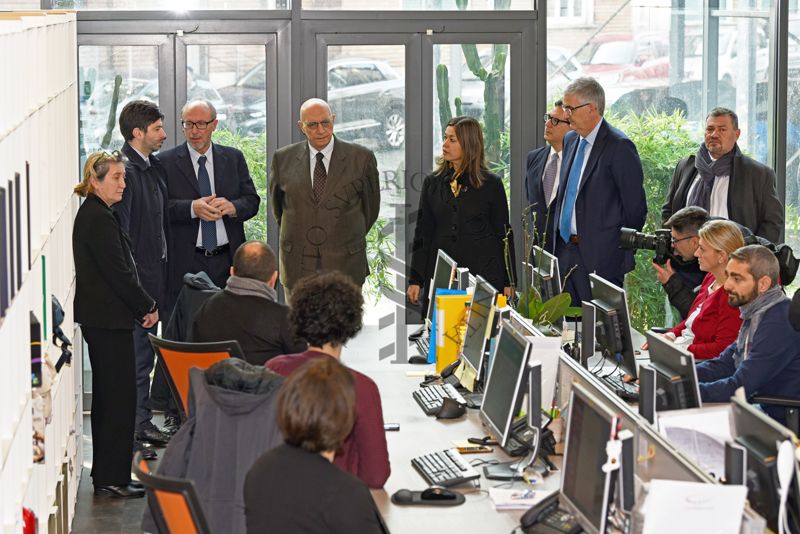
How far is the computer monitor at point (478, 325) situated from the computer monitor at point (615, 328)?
528 millimetres

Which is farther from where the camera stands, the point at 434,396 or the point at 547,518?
the point at 434,396

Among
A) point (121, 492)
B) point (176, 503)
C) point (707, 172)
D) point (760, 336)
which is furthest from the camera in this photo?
point (707, 172)

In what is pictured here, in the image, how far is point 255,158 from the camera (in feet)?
28.1

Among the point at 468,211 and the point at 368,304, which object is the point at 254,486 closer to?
the point at 468,211

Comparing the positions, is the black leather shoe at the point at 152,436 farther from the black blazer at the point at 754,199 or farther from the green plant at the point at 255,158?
the black blazer at the point at 754,199

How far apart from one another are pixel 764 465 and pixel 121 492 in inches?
161

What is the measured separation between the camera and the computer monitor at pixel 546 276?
620cm

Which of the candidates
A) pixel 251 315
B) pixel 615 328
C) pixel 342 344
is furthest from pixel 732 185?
pixel 342 344

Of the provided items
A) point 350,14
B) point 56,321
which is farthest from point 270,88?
point 56,321

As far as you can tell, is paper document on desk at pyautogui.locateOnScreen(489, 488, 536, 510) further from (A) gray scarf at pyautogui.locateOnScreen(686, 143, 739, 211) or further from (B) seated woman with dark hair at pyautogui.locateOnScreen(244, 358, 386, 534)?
(A) gray scarf at pyautogui.locateOnScreen(686, 143, 739, 211)

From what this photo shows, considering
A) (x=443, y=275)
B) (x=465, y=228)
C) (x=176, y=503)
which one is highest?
(x=465, y=228)

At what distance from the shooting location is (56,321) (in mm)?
4938

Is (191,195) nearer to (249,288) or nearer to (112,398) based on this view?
(112,398)

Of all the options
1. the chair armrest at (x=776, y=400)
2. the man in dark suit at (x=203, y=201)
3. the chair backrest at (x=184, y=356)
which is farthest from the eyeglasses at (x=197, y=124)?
the chair armrest at (x=776, y=400)
